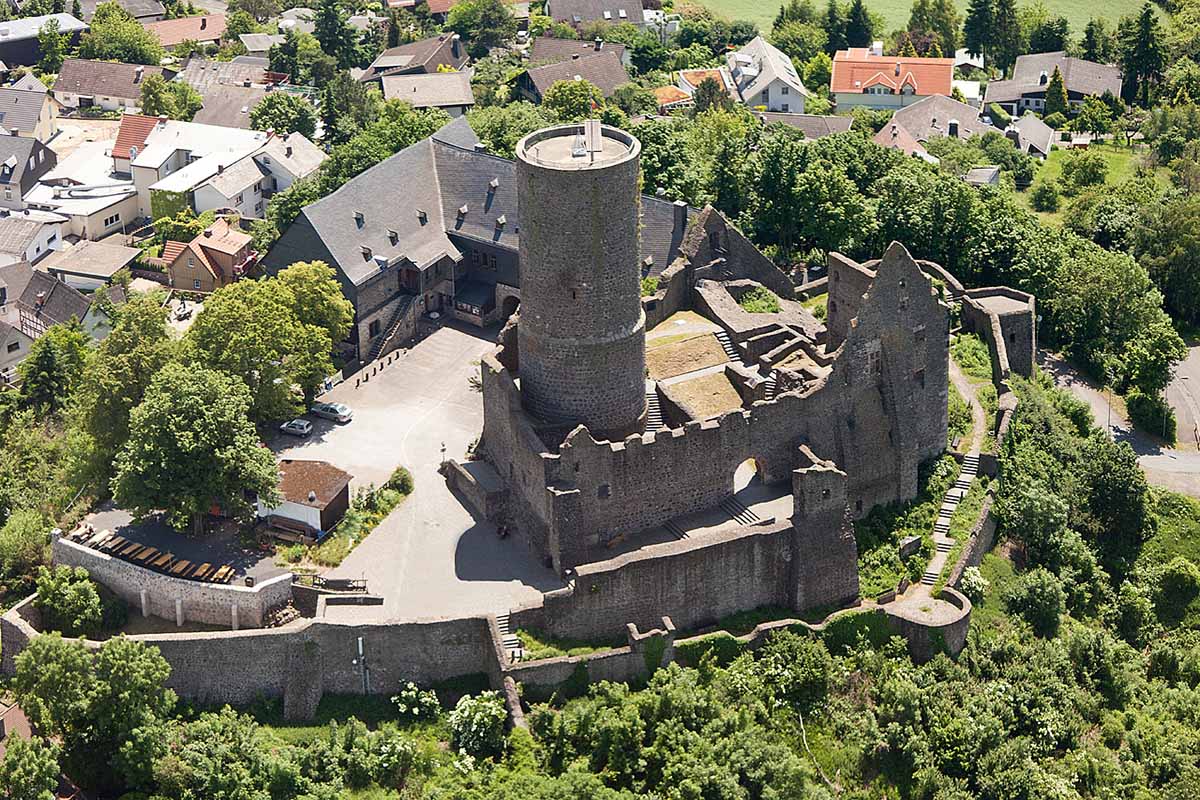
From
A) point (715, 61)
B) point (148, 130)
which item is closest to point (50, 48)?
point (148, 130)

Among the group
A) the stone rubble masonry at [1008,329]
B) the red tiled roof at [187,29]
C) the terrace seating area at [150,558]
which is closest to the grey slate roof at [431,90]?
the red tiled roof at [187,29]

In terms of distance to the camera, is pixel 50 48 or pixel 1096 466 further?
pixel 50 48

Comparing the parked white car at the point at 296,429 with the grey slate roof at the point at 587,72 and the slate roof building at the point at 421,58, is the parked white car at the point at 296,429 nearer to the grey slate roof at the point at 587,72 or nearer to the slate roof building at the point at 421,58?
the grey slate roof at the point at 587,72

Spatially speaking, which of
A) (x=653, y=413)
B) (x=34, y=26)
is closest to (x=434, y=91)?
(x=34, y=26)

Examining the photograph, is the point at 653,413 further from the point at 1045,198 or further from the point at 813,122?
the point at 813,122

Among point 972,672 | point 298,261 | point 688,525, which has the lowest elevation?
point 972,672

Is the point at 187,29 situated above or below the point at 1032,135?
above

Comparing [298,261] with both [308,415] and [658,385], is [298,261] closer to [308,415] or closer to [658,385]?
[308,415]
